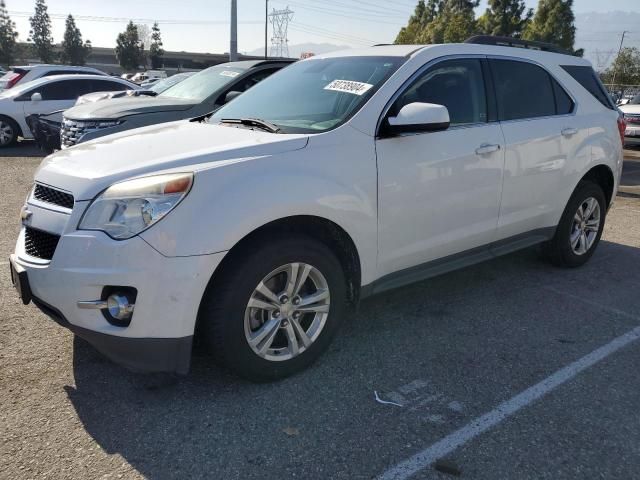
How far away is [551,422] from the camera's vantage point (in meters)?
2.78

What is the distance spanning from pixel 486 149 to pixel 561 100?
131 cm

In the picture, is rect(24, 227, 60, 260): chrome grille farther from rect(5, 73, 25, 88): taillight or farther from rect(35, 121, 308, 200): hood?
rect(5, 73, 25, 88): taillight

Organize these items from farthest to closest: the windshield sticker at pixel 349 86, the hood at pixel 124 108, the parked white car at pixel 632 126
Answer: the parked white car at pixel 632 126, the hood at pixel 124 108, the windshield sticker at pixel 349 86

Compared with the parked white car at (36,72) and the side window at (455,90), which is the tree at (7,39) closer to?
the parked white car at (36,72)

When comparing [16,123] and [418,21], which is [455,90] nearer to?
[16,123]

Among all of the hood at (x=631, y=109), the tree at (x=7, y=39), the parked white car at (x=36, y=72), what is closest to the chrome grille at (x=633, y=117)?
the hood at (x=631, y=109)

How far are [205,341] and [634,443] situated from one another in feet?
7.06

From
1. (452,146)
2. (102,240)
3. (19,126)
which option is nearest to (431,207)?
(452,146)

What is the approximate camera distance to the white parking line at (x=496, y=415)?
8.04 feet

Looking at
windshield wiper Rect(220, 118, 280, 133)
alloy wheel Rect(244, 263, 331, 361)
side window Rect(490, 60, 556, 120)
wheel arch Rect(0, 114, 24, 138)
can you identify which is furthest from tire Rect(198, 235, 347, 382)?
wheel arch Rect(0, 114, 24, 138)

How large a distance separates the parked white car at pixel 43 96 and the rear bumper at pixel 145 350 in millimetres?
10844

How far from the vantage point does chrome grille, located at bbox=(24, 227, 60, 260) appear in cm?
274

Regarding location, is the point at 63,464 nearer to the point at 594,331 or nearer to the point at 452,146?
the point at 452,146

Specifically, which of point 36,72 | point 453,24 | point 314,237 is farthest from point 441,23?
point 314,237
